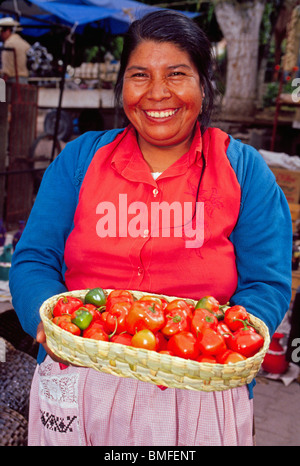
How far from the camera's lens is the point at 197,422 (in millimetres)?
1468

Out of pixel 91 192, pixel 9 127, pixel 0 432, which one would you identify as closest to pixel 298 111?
pixel 9 127

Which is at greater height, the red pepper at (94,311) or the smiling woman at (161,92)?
the smiling woman at (161,92)

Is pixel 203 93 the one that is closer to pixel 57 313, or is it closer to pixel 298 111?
pixel 57 313

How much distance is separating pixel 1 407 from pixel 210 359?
1.31 m

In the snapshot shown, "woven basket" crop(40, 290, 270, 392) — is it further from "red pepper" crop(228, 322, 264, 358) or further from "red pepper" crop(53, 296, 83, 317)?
"red pepper" crop(53, 296, 83, 317)

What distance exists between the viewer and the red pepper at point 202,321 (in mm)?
1452

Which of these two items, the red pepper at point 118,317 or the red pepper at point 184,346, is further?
the red pepper at point 118,317

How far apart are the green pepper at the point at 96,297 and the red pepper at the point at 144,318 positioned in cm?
17

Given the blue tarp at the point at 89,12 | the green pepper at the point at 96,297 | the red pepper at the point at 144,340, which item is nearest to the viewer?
the red pepper at the point at 144,340

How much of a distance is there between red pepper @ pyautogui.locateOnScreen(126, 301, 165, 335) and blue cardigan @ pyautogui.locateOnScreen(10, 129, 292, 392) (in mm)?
368

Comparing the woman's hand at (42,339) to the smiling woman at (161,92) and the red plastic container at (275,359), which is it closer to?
the smiling woman at (161,92)

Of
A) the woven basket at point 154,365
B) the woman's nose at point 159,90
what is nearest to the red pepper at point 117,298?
the woven basket at point 154,365

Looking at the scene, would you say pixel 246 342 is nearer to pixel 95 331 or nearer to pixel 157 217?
pixel 95 331
